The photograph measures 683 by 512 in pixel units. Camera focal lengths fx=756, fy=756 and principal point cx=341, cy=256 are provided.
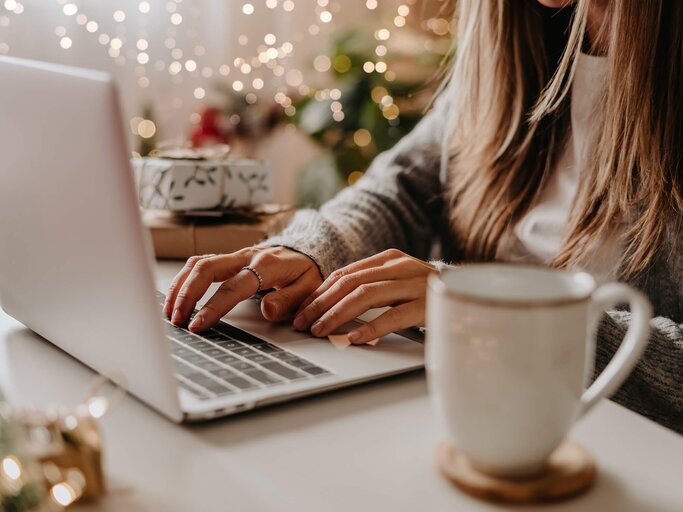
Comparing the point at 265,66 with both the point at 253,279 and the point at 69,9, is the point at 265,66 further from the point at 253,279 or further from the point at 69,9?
the point at 253,279

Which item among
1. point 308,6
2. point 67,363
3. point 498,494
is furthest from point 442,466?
point 308,6

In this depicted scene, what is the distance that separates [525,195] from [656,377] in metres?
0.35

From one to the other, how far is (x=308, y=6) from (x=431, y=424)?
6.82 ft

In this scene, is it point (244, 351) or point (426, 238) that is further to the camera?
point (426, 238)

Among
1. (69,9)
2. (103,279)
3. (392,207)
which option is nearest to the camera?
(103,279)

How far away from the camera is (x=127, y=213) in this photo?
17.1 inches

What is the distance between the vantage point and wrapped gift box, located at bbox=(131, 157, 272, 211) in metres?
0.96

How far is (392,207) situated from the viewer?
3.56 ft

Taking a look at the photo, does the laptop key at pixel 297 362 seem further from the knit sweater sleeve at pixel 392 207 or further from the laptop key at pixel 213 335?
the knit sweater sleeve at pixel 392 207

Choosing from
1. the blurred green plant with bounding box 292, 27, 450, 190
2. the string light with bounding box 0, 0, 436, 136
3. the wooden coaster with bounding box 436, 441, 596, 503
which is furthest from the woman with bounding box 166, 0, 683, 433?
the string light with bounding box 0, 0, 436, 136

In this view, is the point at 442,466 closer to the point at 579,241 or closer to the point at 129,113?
the point at 579,241

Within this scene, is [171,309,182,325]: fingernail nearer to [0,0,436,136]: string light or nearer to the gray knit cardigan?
the gray knit cardigan

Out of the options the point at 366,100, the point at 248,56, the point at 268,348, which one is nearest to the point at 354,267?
the point at 268,348

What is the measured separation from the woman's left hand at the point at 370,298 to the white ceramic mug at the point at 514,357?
23cm
